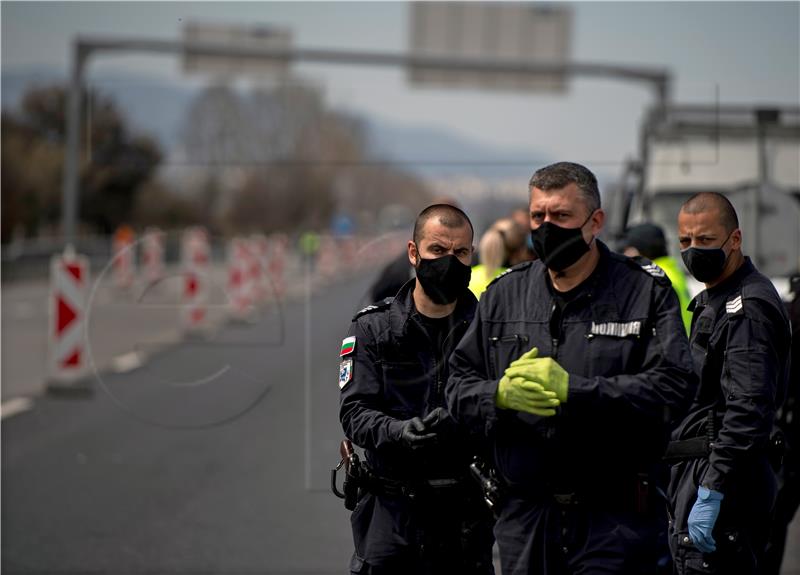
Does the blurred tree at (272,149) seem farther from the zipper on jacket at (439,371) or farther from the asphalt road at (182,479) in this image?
the zipper on jacket at (439,371)

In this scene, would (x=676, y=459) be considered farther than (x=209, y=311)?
No

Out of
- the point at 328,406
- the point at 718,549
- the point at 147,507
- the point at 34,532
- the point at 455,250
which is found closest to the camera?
the point at 455,250

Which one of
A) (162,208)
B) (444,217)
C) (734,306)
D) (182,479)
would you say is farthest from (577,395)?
(162,208)

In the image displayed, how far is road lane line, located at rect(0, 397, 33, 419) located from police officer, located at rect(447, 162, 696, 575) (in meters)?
9.53

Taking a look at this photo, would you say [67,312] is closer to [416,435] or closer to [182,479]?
[182,479]

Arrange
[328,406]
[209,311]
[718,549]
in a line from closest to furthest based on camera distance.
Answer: [718,549], [328,406], [209,311]

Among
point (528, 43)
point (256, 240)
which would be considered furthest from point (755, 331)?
point (256, 240)

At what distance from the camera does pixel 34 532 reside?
7906mm

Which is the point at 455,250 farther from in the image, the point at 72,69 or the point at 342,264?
the point at 342,264

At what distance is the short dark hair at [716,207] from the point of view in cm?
492

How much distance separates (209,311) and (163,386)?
9988 mm

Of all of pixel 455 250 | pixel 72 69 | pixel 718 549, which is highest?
pixel 72 69

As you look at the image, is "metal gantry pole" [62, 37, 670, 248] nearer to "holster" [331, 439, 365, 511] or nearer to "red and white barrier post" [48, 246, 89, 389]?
"red and white barrier post" [48, 246, 89, 389]

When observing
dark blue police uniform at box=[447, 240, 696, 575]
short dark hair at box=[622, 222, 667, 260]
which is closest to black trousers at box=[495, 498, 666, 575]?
dark blue police uniform at box=[447, 240, 696, 575]
